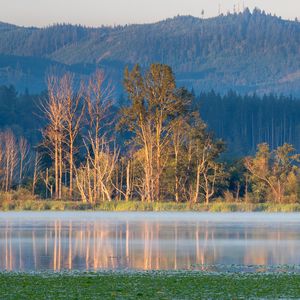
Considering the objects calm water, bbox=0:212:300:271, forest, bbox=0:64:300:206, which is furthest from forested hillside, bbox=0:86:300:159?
calm water, bbox=0:212:300:271

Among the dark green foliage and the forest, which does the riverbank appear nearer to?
the forest

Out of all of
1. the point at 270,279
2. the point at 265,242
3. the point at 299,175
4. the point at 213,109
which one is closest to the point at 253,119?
the point at 213,109

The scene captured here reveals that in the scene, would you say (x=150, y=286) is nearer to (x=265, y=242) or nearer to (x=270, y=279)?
(x=270, y=279)

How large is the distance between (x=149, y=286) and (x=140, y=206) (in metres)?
39.3

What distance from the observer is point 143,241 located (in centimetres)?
3531

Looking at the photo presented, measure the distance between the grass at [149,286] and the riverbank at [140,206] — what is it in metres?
34.9

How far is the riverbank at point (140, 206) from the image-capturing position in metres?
58.8

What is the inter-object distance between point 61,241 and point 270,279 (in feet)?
43.2

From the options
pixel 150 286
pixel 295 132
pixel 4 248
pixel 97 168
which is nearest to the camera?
pixel 150 286

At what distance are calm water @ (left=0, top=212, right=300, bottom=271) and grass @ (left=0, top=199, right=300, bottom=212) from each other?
14.0 ft

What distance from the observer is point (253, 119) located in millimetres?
179125

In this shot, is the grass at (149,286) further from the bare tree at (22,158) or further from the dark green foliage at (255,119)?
the dark green foliage at (255,119)

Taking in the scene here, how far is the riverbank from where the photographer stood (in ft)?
193

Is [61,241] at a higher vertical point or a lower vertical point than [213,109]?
lower
